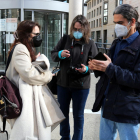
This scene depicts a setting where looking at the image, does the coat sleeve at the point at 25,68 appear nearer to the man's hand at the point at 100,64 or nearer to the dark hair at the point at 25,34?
the dark hair at the point at 25,34

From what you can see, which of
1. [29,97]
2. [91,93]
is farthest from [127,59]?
[91,93]

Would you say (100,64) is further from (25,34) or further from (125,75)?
(25,34)

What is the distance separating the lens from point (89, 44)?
283 centimetres

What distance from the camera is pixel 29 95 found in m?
2.03

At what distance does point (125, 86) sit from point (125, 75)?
146 mm

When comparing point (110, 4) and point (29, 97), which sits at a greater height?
point (110, 4)

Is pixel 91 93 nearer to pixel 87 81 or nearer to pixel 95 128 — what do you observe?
pixel 95 128

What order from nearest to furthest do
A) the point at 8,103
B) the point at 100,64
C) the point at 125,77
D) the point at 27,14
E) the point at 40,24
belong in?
the point at 125,77 → the point at 100,64 → the point at 8,103 → the point at 27,14 → the point at 40,24

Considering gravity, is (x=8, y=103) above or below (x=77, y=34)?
below

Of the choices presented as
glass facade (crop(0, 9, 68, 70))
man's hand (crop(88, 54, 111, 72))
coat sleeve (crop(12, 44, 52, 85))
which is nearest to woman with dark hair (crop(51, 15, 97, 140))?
coat sleeve (crop(12, 44, 52, 85))

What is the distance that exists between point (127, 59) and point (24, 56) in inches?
42.9

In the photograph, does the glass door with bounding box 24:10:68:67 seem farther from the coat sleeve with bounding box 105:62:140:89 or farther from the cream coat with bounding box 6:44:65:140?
the coat sleeve with bounding box 105:62:140:89

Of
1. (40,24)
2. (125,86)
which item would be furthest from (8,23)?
(125,86)

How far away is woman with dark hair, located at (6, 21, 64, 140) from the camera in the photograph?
198 centimetres
